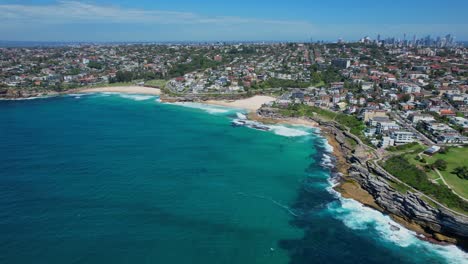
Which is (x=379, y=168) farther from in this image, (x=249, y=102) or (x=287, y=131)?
(x=249, y=102)

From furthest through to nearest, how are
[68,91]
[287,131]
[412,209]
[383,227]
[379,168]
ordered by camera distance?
[68,91] → [287,131] → [379,168] → [412,209] → [383,227]

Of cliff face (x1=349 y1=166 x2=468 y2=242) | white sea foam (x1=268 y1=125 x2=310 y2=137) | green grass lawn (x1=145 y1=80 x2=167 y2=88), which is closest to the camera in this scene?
cliff face (x1=349 y1=166 x2=468 y2=242)

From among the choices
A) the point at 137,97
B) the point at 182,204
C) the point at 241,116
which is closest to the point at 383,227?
the point at 182,204

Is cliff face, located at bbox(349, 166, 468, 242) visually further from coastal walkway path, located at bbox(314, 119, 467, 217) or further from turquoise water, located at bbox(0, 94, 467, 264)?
turquoise water, located at bbox(0, 94, 467, 264)

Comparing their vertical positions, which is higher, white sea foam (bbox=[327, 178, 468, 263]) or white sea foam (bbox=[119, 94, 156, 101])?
white sea foam (bbox=[119, 94, 156, 101])

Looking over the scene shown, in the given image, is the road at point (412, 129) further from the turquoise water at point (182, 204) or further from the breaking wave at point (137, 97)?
the breaking wave at point (137, 97)

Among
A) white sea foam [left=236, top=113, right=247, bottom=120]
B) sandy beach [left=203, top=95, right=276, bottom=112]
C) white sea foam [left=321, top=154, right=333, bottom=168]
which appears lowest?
white sea foam [left=321, top=154, right=333, bottom=168]

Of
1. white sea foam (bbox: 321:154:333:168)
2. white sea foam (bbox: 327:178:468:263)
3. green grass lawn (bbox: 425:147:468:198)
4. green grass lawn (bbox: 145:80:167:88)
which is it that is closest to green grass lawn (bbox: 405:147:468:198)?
green grass lawn (bbox: 425:147:468:198)
